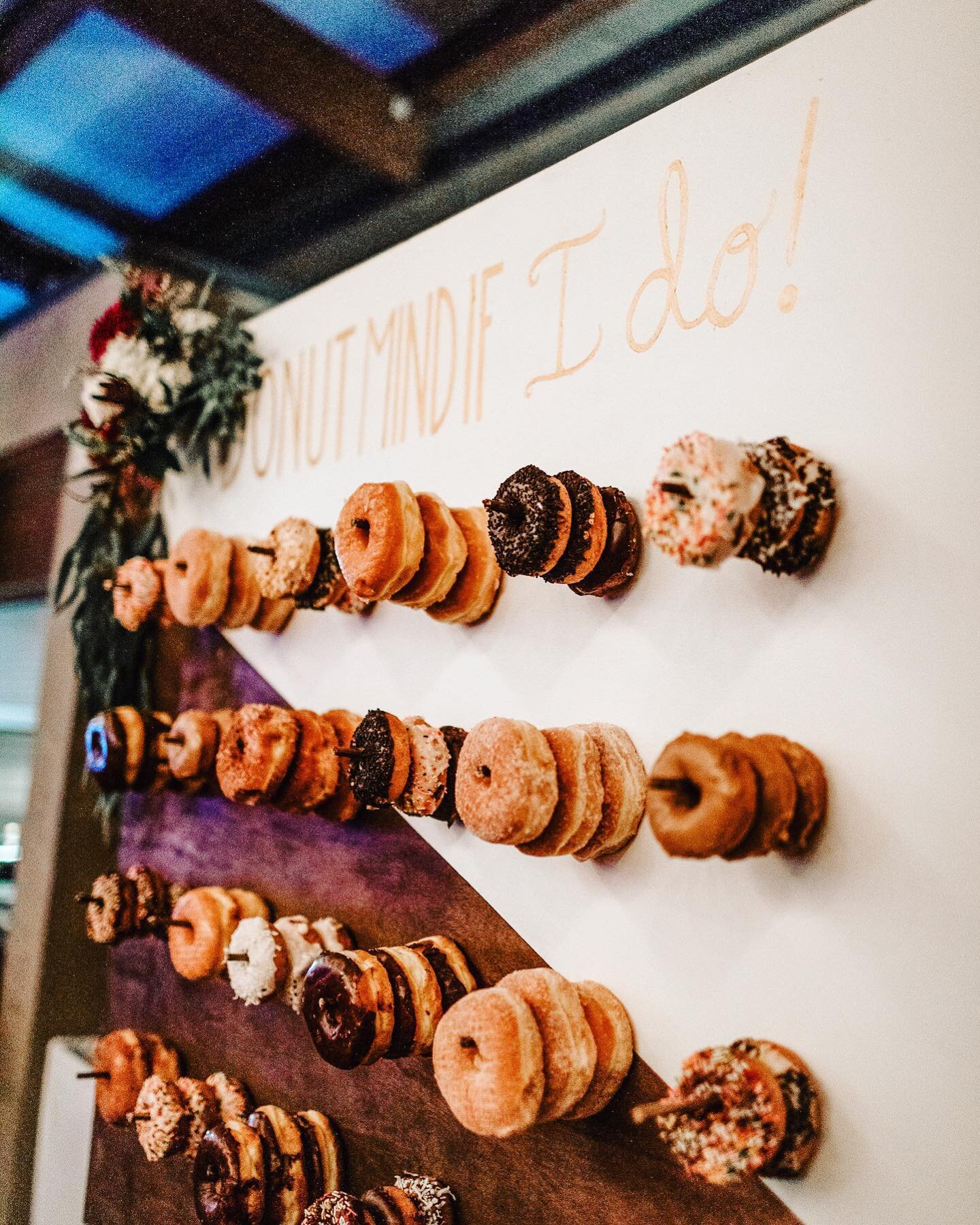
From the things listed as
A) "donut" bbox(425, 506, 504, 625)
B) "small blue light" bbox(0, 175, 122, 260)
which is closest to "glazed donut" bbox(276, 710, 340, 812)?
"donut" bbox(425, 506, 504, 625)

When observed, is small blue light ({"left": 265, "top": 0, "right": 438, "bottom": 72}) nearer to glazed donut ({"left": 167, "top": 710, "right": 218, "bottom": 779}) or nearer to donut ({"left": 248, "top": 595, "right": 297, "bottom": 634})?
donut ({"left": 248, "top": 595, "right": 297, "bottom": 634})

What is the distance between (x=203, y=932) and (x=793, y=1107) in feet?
4.32

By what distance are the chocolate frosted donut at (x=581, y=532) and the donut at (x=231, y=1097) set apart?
4.53 ft

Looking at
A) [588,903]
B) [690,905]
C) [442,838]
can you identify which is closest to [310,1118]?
[442,838]

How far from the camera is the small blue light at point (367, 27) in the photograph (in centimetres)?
211

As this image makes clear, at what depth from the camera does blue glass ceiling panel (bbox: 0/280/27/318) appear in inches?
126

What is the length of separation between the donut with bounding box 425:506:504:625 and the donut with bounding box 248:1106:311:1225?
1.04 metres

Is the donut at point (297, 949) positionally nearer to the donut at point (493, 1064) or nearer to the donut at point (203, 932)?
A: the donut at point (203, 932)

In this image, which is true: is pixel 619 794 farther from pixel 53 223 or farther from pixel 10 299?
pixel 10 299

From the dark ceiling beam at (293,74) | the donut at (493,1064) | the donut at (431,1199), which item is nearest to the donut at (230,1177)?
the donut at (431,1199)

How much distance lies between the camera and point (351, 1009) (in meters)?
1.52

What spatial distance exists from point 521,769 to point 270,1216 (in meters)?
1.07

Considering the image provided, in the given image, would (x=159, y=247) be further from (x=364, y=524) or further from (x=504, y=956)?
(x=504, y=956)

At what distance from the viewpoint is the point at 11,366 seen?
11.6ft
